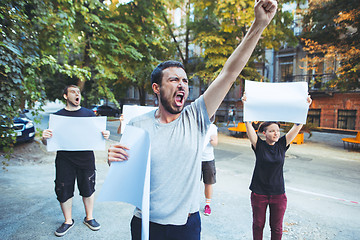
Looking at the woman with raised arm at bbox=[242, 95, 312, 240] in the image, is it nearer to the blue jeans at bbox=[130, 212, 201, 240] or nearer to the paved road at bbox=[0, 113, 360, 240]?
the paved road at bbox=[0, 113, 360, 240]

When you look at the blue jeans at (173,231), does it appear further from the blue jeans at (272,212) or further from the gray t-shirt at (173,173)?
the blue jeans at (272,212)

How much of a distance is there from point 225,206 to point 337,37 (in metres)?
10.6

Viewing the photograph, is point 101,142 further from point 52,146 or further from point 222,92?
point 222,92

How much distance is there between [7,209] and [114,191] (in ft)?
11.3

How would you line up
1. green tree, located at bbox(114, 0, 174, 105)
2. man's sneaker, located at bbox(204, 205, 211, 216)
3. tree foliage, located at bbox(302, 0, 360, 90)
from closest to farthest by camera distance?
man's sneaker, located at bbox(204, 205, 211, 216) < tree foliage, located at bbox(302, 0, 360, 90) < green tree, located at bbox(114, 0, 174, 105)

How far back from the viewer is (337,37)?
1042cm

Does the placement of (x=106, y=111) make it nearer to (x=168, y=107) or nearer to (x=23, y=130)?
(x=23, y=130)

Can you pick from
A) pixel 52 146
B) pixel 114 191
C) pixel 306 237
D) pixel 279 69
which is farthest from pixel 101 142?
pixel 279 69

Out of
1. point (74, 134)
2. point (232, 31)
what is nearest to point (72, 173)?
point (74, 134)

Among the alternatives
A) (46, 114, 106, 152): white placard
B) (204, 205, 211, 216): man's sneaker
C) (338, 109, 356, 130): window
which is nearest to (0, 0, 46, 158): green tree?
(46, 114, 106, 152): white placard

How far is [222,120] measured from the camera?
25.3 metres

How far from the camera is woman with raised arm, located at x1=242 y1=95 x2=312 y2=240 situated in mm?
2547

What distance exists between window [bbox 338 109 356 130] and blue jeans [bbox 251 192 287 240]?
18.0 metres

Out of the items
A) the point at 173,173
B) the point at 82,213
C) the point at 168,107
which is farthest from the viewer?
the point at 82,213
